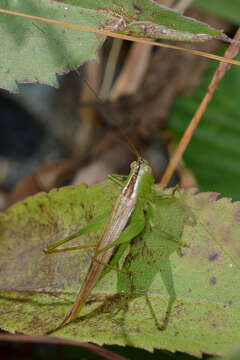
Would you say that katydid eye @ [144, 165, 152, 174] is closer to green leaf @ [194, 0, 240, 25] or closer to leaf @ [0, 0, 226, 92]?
leaf @ [0, 0, 226, 92]

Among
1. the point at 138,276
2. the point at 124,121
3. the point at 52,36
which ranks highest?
the point at 124,121

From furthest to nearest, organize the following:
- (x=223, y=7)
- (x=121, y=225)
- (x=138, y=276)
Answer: (x=223, y=7)
(x=121, y=225)
(x=138, y=276)

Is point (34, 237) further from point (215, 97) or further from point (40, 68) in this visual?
point (215, 97)

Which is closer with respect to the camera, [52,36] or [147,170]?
[52,36]

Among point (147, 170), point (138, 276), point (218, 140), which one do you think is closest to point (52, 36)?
point (147, 170)

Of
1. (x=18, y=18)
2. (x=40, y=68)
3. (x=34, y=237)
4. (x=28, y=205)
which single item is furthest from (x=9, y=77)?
(x=34, y=237)

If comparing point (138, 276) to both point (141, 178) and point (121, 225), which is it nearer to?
point (121, 225)
